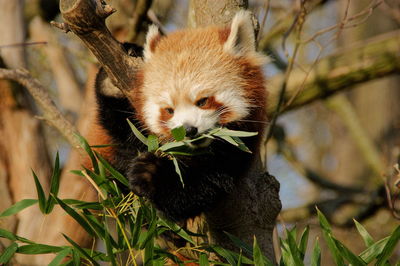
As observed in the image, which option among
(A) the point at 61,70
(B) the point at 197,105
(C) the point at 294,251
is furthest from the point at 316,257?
(A) the point at 61,70

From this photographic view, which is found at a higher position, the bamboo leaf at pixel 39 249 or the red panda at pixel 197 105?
the red panda at pixel 197 105

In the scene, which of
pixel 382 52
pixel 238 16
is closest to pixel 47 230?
pixel 238 16

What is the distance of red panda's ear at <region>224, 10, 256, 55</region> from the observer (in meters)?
2.97

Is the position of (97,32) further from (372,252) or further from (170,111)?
(372,252)

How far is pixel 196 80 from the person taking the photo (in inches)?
110

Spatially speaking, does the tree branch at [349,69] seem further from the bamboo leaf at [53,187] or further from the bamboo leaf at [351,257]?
the bamboo leaf at [53,187]

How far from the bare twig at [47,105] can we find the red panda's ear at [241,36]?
1.17 m

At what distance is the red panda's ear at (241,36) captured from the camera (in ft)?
9.75

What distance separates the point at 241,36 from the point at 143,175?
900 mm

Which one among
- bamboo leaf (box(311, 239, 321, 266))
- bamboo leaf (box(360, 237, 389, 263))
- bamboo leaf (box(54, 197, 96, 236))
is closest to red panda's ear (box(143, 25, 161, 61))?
bamboo leaf (box(54, 197, 96, 236))

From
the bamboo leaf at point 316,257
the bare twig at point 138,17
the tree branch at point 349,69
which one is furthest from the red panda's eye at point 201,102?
the tree branch at point 349,69

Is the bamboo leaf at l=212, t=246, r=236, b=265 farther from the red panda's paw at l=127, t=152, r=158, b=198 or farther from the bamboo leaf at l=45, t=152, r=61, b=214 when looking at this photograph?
the bamboo leaf at l=45, t=152, r=61, b=214

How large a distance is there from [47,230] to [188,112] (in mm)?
2763

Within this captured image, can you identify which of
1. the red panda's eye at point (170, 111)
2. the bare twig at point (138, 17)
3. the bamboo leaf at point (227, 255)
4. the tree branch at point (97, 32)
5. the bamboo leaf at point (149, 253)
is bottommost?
the bamboo leaf at point (227, 255)
